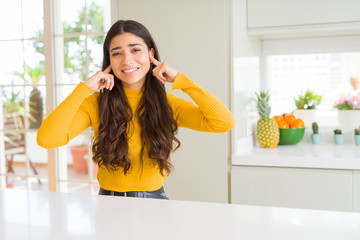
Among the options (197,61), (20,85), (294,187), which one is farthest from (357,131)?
(20,85)

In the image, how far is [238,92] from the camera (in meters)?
2.23

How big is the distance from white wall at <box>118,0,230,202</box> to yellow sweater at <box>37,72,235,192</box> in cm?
53

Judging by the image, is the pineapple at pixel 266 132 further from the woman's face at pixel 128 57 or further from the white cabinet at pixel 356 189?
the woman's face at pixel 128 57

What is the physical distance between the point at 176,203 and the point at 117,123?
→ 1.80ft

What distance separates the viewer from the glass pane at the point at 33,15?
4074 millimetres

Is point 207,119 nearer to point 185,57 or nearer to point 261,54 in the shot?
point 185,57

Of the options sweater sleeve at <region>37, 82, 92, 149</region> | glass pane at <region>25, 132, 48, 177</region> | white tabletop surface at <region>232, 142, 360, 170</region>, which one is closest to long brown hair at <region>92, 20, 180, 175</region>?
sweater sleeve at <region>37, 82, 92, 149</region>

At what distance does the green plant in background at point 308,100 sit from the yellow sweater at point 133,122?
139 centimetres

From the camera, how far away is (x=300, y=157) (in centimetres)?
207

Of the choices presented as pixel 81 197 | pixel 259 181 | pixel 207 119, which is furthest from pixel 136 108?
pixel 259 181

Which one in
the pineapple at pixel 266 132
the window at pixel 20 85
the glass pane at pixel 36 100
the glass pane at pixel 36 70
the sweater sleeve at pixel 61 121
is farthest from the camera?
the glass pane at pixel 36 70

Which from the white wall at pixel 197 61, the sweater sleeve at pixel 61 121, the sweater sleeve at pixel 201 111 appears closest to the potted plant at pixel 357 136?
the white wall at pixel 197 61

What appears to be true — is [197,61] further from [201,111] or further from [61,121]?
[61,121]

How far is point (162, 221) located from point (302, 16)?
1762mm
